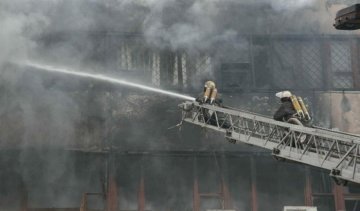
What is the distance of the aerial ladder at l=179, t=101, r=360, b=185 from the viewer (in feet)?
29.1

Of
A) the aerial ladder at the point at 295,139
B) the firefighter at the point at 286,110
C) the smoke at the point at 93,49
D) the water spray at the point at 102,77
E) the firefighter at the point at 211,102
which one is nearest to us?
the aerial ladder at the point at 295,139

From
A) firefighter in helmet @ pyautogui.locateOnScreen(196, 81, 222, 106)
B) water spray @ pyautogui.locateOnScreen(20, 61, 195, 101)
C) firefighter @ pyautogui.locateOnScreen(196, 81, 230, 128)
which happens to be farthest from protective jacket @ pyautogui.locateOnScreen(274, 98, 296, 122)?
water spray @ pyautogui.locateOnScreen(20, 61, 195, 101)

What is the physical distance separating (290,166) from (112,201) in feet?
15.7

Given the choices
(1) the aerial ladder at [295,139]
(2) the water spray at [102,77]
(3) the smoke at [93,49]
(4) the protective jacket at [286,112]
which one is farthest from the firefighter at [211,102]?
(3) the smoke at [93,49]

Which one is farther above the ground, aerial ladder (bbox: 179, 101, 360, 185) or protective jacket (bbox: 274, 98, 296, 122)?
protective jacket (bbox: 274, 98, 296, 122)

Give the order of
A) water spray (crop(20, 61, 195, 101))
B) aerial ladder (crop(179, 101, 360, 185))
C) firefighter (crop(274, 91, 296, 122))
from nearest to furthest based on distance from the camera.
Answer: aerial ladder (crop(179, 101, 360, 185)) → firefighter (crop(274, 91, 296, 122)) → water spray (crop(20, 61, 195, 101))

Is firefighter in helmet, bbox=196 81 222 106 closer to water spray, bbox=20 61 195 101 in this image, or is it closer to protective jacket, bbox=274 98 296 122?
protective jacket, bbox=274 98 296 122

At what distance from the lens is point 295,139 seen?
9.74 meters

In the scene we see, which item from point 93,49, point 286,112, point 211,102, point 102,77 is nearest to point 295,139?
point 286,112

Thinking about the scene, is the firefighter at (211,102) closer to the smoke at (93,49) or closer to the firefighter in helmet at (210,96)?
the firefighter in helmet at (210,96)

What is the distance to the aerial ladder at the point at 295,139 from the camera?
886 cm

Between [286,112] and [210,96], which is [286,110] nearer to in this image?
[286,112]

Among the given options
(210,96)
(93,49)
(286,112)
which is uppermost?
(93,49)

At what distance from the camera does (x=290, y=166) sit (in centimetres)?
1516
